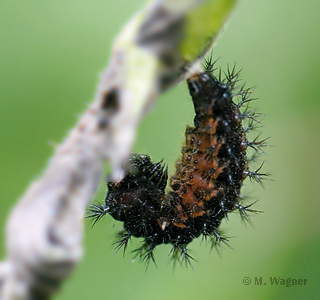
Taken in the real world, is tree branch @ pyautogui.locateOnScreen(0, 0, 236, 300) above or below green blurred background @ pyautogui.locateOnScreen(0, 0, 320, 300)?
below

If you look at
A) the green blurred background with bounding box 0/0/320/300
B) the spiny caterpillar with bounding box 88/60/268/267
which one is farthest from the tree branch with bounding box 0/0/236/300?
the green blurred background with bounding box 0/0/320/300

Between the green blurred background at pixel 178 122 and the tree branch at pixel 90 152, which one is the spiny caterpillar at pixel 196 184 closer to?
the green blurred background at pixel 178 122

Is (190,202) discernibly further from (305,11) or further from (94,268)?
(305,11)

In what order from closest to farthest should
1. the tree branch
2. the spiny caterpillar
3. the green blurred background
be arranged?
1. the tree branch
2. the spiny caterpillar
3. the green blurred background

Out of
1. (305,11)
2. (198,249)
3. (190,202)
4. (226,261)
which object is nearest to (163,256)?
(198,249)

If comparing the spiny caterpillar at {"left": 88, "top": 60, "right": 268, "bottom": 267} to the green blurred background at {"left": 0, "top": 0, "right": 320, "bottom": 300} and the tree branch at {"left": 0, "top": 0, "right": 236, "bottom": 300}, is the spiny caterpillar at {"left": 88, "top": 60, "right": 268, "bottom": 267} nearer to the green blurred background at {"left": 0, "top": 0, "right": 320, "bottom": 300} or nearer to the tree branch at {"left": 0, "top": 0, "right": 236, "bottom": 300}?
the green blurred background at {"left": 0, "top": 0, "right": 320, "bottom": 300}
